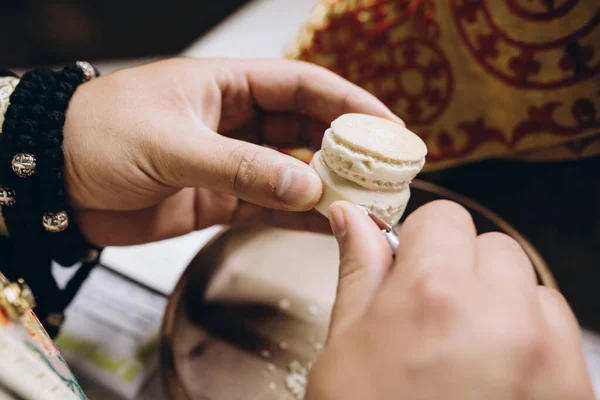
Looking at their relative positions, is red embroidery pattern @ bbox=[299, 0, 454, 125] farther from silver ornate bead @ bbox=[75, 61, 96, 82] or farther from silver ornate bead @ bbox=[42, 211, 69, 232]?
silver ornate bead @ bbox=[42, 211, 69, 232]

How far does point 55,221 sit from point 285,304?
0.32m

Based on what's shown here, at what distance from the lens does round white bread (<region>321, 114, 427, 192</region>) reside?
446 millimetres

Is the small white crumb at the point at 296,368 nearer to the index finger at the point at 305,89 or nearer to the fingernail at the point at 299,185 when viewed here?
the fingernail at the point at 299,185

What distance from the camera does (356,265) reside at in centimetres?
36

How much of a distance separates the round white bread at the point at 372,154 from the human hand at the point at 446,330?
3.9 inches

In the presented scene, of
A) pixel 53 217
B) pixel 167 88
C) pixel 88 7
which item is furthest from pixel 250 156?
pixel 88 7

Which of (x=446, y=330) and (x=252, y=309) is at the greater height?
(x=446, y=330)

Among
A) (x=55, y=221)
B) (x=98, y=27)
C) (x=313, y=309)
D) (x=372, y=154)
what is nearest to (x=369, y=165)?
(x=372, y=154)

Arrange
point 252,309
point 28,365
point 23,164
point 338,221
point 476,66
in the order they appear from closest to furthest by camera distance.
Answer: point 28,365 < point 338,221 < point 23,164 < point 252,309 < point 476,66

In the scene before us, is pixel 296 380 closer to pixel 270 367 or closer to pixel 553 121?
pixel 270 367

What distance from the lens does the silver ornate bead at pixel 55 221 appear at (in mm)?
552

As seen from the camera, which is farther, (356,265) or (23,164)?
(23,164)

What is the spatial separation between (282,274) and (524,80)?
0.50 metres

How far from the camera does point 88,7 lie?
171 cm
